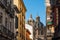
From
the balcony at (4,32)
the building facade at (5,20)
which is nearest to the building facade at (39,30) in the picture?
the building facade at (5,20)

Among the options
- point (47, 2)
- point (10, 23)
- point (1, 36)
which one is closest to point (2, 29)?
point (1, 36)

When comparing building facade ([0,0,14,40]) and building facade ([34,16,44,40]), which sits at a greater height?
building facade ([0,0,14,40])

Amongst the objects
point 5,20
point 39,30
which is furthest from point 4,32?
point 39,30

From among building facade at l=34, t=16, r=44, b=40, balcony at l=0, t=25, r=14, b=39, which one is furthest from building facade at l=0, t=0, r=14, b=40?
building facade at l=34, t=16, r=44, b=40

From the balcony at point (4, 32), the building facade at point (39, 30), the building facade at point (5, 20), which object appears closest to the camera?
the balcony at point (4, 32)

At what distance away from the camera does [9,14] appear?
35.3 meters

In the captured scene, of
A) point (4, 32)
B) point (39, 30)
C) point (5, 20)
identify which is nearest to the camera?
point (4, 32)

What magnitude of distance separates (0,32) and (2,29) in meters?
1.29

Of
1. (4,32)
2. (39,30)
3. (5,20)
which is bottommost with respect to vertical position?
(39,30)

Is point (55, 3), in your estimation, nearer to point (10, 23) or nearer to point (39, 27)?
point (10, 23)

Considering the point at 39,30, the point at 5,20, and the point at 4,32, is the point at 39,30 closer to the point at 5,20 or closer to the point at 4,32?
the point at 5,20

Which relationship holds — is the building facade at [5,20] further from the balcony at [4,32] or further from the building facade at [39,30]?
the building facade at [39,30]

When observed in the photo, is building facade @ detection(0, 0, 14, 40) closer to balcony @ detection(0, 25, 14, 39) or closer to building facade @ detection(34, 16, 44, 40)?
balcony @ detection(0, 25, 14, 39)

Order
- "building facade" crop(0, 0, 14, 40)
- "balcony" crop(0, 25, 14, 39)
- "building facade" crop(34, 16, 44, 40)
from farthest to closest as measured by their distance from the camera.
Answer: "building facade" crop(34, 16, 44, 40)
"building facade" crop(0, 0, 14, 40)
"balcony" crop(0, 25, 14, 39)
